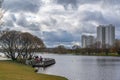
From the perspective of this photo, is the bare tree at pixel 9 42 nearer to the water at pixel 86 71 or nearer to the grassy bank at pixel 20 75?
the water at pixel 86 71

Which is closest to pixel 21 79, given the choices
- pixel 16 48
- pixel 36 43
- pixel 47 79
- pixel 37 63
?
pixel 47 79

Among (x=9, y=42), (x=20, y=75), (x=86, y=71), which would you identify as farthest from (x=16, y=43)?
(x=20, y=75)

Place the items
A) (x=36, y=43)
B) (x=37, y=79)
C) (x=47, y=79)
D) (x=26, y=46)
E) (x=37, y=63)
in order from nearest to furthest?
1. (x=37, y=79)
2. (x=47, y=79)
3. (x=37, y=63)
4. (x=26, y=46)
5. (x=36, y=43)

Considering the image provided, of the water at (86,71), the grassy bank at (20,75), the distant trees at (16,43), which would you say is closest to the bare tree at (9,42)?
the distant trees at (16,43)

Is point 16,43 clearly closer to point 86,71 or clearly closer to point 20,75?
point 86,71

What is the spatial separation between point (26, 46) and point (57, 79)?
6927cm

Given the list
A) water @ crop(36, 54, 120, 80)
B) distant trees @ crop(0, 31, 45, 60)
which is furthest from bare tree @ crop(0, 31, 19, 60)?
water @ crop(36, 54, 120, 80)

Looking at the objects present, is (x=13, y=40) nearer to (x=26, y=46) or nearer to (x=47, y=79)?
(x=26, y=46)

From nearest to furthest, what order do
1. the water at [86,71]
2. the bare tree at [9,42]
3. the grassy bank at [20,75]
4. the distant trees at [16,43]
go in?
1. the grassy bank at [20,75]
2. the water at [86,71]
3. the bare tree at [9,42]
4. the distant trees at [16,43]

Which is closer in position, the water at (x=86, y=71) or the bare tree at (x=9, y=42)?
the water at (x=86, y=71)

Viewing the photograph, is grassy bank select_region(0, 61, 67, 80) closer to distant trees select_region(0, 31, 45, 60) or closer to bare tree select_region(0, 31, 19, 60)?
distant trees select_region(0, 31, 45, 60)

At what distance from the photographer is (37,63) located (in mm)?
98500

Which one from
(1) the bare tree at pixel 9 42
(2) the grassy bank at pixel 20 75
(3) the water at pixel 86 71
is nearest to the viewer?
(2) the grassy bank at pixel 20 75

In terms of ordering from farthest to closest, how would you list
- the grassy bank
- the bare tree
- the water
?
the bare tree
the water
the grassy bank
